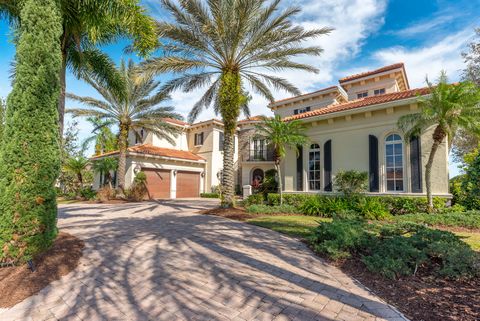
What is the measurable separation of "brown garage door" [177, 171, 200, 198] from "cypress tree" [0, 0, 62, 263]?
18789 millimetres

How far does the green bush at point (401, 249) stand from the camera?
13.9 ft

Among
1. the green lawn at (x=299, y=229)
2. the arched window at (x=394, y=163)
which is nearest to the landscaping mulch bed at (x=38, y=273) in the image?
the green lawn at (x=299, y=229)

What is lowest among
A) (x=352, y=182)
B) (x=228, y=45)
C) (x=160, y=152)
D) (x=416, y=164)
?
(x=352, y=182)

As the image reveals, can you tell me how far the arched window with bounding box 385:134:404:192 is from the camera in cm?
1184

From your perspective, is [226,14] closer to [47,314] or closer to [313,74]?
[313,74]

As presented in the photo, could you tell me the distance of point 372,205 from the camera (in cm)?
1079

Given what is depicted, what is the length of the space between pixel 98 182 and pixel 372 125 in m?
24.8

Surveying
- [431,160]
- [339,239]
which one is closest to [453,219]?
[431,160]

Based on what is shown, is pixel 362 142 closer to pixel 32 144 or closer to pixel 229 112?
pixel 229 112

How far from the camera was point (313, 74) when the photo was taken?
1368 centimetres

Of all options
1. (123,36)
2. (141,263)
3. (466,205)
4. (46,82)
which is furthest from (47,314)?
(466,205)

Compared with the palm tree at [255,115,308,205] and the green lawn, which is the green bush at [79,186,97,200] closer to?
the palm tree at [255,115,308,205]

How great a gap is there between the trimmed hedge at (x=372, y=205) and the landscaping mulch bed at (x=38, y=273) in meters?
9.58

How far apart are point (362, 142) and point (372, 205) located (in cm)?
356
